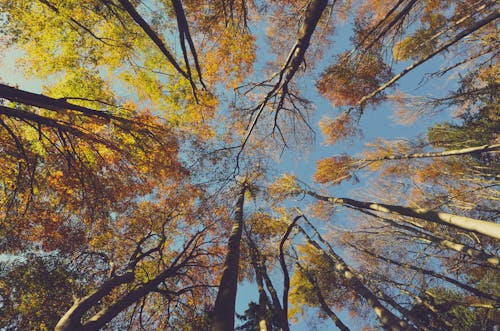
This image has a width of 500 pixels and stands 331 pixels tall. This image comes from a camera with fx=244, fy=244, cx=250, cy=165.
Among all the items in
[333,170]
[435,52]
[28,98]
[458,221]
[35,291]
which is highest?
[333,170]

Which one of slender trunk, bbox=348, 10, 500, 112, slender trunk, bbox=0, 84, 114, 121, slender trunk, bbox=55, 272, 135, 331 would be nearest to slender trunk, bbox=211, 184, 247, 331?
slender trunk, bbox=55, 272, 135, 331

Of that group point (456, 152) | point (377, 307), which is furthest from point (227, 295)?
point (456, 152)

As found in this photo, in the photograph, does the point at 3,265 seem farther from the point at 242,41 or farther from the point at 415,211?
the point at 415,211

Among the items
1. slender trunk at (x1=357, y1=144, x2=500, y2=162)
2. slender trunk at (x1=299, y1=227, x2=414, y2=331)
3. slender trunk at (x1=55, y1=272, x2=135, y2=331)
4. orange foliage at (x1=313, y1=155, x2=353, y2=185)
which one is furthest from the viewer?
orange foliage at (x1=313, y1=155, x2=353, y2=185)

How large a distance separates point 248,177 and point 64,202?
6.23 metres

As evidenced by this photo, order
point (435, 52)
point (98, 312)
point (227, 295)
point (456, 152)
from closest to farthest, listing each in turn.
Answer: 1. point (227, 295)
2. point (98, 312)
3. point (435, 52)
4. point (456, 152)

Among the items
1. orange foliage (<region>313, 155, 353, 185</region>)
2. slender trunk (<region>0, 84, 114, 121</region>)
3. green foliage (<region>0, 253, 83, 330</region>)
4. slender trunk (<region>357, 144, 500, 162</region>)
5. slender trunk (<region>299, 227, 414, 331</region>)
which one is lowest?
slender trunk (<region>299, 227, 414, 331</region>)

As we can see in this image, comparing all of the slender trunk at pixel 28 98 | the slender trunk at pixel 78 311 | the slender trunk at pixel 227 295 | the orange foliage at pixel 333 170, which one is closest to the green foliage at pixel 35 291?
the slender trunk at pixel 78 311

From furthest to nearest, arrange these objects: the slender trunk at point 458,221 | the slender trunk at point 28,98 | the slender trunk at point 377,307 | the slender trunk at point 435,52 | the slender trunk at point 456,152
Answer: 1. the slender trunk at point 456,152
2. the slender trunk at point 377,307
3. the slender trunk at point 435,52
4. the slender trunk at point 458,221
5. the slender trunk at point 28,98

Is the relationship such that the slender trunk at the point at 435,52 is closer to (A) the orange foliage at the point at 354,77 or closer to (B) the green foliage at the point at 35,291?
(A) the orange foliage at the point at 354,77

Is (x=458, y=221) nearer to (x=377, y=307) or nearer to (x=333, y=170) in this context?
(x=377, y=307)

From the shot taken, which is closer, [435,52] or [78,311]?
[78,311]

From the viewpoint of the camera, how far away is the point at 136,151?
23.2ft

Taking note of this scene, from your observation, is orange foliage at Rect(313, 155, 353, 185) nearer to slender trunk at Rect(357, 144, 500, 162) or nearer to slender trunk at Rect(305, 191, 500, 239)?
slender trunk at Rect(357, 144, 500, 162)
